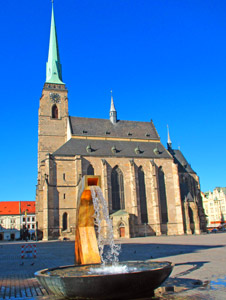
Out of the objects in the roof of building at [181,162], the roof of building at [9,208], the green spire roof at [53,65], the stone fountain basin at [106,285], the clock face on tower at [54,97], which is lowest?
the stone fountain basin at [106,285]

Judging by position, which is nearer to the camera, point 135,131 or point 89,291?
point 89,291

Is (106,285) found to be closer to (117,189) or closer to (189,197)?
(117,189)

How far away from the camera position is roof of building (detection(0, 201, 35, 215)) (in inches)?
3313

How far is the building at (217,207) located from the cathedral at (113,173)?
3982 centimetres

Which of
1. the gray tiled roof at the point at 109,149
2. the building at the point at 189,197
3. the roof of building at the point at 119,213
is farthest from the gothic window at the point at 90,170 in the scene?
the building at the point at 189,197

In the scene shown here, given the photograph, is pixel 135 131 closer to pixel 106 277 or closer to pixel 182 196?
pixel 182 196

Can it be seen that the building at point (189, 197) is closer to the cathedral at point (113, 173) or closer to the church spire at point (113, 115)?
the cathedral at point (113, 173)

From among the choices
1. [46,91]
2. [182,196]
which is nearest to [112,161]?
[182,196]

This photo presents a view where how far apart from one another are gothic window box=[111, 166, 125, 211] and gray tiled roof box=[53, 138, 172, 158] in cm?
290

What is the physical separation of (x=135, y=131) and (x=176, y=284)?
156 ft

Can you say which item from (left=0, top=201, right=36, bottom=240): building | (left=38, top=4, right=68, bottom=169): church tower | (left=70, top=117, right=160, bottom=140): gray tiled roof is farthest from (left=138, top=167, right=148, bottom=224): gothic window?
(left=0, top=201, right=36, bottom=240): building

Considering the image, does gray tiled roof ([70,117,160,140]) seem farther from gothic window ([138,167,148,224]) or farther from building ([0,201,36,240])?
building ([0,201,36,240])

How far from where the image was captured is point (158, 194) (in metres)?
47.0

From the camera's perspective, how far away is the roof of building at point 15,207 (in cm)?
8414
